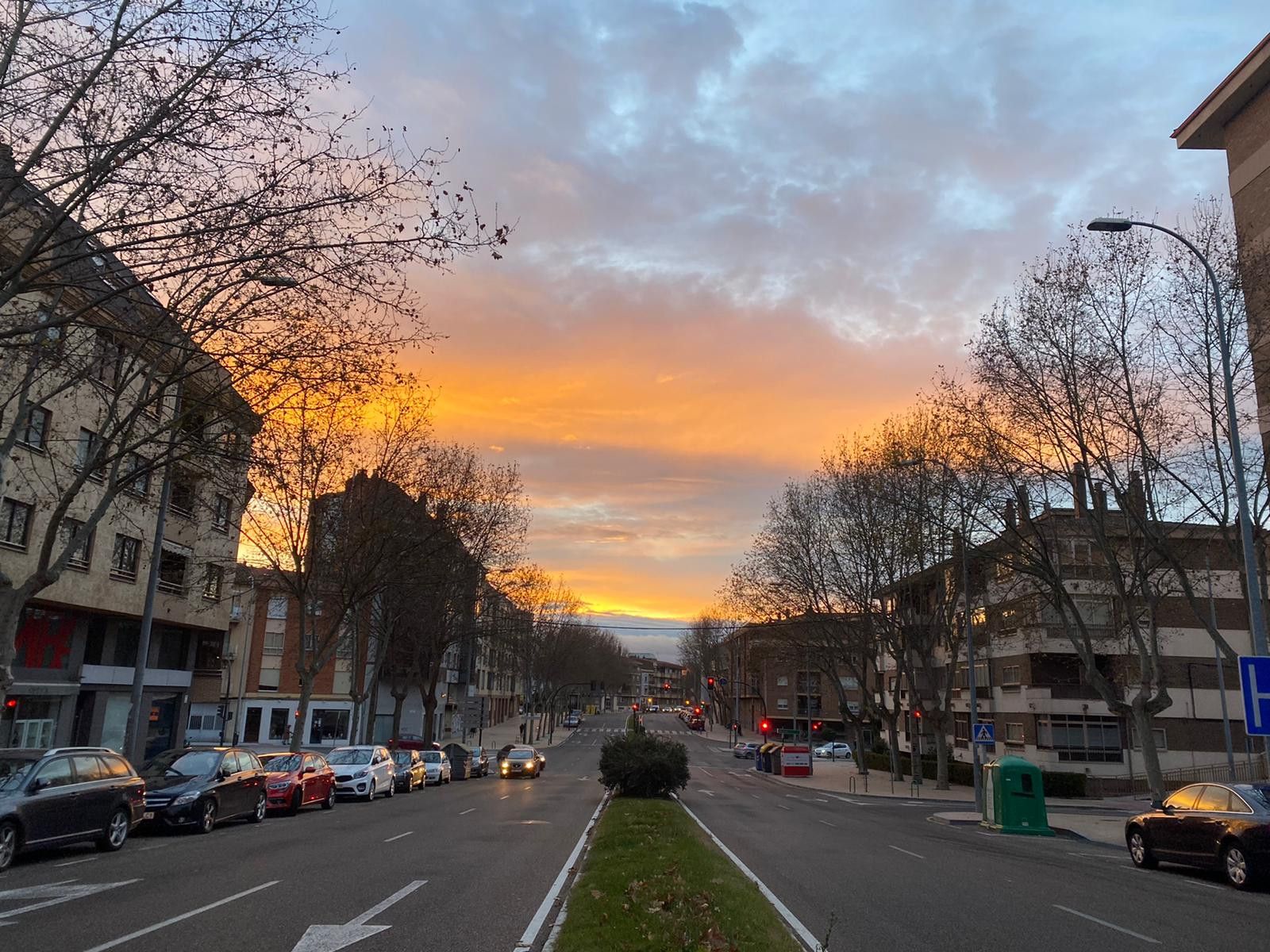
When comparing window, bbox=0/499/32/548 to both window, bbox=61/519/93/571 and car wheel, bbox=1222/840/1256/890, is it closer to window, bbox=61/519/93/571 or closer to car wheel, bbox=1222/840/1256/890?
window, bbox=61/519/93/571

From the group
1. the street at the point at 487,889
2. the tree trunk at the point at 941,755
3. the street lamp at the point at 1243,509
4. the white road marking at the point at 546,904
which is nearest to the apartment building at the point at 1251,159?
the street lamp at the point at 1243,509

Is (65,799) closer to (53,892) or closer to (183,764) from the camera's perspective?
(53,892)

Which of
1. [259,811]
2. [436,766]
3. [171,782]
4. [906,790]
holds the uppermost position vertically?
[171,782]

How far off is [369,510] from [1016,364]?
796 inches

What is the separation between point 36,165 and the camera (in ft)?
29.2

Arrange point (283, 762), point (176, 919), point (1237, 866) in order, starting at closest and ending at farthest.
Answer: point (176, 919) < point (1237, 866) < point (283, 762)

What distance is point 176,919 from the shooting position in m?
8.53

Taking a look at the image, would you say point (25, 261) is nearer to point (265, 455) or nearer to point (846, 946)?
point (265, 455)

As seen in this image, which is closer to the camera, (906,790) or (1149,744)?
(1149,744)

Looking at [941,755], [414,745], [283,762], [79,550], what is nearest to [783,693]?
[414,745]

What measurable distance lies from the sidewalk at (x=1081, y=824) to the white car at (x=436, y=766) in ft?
66.4

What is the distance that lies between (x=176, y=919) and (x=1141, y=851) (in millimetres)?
15610

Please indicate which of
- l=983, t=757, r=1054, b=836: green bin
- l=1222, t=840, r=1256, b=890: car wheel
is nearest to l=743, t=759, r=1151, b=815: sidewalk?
l=983, t=757, r=1054, b=836: green bin

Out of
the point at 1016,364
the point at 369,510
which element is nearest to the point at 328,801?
the point at 369,510
